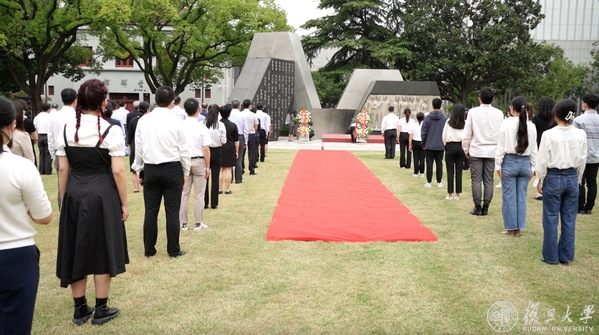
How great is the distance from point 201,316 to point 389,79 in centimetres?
2938

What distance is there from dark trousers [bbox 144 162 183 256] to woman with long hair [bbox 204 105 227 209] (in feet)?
9.68

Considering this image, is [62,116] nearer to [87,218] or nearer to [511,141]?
[87,218]

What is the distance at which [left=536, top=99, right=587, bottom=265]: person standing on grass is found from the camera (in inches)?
233

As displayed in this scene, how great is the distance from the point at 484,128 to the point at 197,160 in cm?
429

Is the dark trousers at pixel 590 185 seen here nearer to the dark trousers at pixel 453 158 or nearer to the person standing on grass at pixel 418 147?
the dark trousers at pixel 453 158

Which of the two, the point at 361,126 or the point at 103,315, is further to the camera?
the point at 361,126

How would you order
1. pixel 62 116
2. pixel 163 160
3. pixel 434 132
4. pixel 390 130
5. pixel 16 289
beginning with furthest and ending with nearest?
pixel 390 130 < pixel 434 132 < pixel 62 116 < pixel 163 160 < pixel 16 289

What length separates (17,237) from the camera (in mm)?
2988

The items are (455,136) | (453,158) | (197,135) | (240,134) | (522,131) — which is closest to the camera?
(522,131)

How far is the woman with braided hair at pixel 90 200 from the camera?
168 inches

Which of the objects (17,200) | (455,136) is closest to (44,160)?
(455,136)

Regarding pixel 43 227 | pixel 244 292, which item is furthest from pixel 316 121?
pixel 244 292

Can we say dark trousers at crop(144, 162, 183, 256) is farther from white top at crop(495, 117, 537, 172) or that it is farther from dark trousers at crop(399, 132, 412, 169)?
dark trousers at crop(399, 132, 412, 169)

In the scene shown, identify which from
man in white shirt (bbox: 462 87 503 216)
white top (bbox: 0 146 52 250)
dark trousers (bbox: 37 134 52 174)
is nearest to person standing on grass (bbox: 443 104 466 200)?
man in white shirt (bbox: 462 87 503 216)
